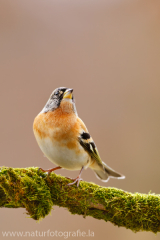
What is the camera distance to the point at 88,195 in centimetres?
225

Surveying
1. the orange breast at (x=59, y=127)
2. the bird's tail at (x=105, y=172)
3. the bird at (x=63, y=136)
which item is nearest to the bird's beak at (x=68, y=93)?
the bird at (x=63, y=136)

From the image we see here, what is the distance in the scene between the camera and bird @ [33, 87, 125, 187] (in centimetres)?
237

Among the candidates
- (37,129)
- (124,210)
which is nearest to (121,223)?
(124,210)

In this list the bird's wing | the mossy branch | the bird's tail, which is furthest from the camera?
the bird's tail

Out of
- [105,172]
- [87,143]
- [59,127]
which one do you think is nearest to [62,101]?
[59,127]

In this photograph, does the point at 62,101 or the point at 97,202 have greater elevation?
the point at 62,101

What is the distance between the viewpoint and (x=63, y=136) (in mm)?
2383

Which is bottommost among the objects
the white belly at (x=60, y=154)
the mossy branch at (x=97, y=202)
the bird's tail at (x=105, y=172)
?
the mossy branch at (x=97, y=202)

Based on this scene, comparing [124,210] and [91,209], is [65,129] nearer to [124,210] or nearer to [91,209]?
[91,209]

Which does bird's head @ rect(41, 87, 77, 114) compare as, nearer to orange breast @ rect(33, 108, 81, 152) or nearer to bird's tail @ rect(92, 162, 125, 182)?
orange breast @ rect(33, 108, 81, 152)

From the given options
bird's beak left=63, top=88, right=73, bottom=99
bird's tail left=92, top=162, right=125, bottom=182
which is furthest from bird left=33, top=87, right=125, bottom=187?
bird's tail left=92, top=162, right=125, bottom=182

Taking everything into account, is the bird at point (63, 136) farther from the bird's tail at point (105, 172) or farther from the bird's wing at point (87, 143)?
the bird's tail at point (105, 172)

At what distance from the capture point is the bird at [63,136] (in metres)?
2.37

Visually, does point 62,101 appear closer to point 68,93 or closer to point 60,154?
point 68,93
